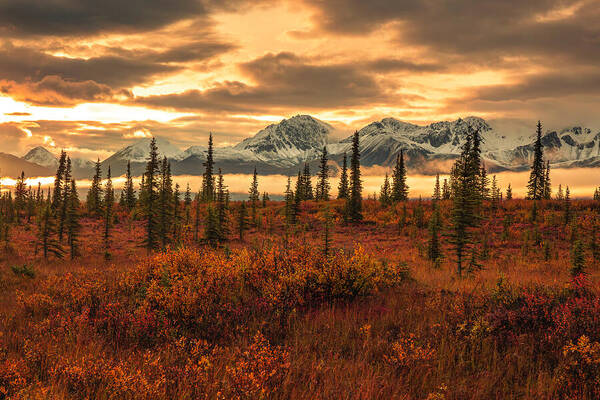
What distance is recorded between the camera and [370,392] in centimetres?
343

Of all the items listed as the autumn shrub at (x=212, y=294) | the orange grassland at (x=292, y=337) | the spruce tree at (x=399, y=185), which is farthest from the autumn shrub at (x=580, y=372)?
the spruce tree at (x=399, y=185)

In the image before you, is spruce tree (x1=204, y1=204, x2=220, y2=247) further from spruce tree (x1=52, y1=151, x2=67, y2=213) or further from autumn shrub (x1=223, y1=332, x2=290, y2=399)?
spruce tree (x1=52, y1=151, x2=67, y2=213)

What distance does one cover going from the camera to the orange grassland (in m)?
3.56

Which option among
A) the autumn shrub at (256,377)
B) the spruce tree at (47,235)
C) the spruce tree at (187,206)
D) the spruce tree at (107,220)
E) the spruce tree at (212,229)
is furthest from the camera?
the spruce tree at (187,206)

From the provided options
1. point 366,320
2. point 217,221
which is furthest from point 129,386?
point 217,221

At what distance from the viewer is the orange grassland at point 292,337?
3.56 metres

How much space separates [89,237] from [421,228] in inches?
1549

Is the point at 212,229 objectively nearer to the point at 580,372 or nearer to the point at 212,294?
the point at 212,294

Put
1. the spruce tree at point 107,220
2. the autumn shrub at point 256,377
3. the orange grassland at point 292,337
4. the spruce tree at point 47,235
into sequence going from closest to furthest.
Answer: the autumn shrub at point 256,377 → the orange grassland at point 292,337 → the spruce tree at point 47,235 → the spruce tree at point 107,220

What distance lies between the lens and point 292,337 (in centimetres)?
481

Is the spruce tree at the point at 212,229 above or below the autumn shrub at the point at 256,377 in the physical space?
below

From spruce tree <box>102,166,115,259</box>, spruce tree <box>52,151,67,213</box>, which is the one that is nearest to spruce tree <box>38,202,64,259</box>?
spruce tree <box>102,166,115,259</box>

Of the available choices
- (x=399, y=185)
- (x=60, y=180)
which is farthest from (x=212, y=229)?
(x=399, y=185)

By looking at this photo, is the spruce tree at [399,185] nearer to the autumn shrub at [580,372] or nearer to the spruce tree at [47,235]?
the spruce tree at [47,235]
